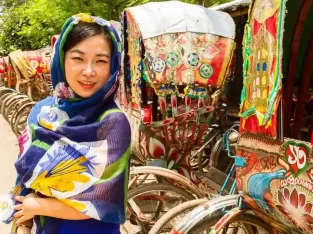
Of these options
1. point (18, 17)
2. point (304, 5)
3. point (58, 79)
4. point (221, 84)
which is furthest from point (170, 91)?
point (18, 17)

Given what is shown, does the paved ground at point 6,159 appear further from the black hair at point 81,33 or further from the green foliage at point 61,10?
the black hair at point 81,33

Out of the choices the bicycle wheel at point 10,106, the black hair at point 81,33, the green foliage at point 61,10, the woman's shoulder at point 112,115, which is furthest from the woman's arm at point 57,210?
the bicycle wheel at point 10,106

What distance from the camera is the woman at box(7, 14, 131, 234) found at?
190cm

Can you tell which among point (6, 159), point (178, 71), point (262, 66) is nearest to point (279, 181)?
point (262, 66)

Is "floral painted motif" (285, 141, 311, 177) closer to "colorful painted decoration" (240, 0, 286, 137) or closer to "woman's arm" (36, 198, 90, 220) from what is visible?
"colorful painted decoration" (240, 0, 286, 137)

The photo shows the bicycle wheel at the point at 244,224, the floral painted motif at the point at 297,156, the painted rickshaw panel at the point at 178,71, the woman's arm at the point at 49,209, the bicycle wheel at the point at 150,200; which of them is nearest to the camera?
the woman's arm at the point at 49,209

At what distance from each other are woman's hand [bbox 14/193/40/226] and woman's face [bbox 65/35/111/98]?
474 millimetres

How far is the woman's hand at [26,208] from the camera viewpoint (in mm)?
1915

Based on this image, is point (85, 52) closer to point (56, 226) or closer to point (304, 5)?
point (56, 226)

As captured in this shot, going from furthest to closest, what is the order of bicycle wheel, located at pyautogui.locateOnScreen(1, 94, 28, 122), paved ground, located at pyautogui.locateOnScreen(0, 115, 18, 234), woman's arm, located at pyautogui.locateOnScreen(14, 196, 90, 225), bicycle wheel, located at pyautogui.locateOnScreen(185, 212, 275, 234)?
bicycle wheel, located at pyautogui.locateOnScreen(1, 94, 28, 122) → paved ground, located at pyautogui.locateOnScreen(0, 115, 18, 234) → bicycle wheel, located at pyautogui.locateOnScreen(185, 212, 275, 234) → woman's arm, located at pyautogui.locateOnScreen(14, 196, 90, 225)

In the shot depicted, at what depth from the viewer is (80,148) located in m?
1.92

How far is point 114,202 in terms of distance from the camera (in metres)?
1.94

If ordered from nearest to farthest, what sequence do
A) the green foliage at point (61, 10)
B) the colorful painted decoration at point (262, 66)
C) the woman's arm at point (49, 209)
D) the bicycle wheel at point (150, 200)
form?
1. the woman's arm at point (49, 209)
2. the colorful painted decoration at point (262, 66)
3. the bicycle wheel at point (150, 200)
4. the green foliage at point (61, 10)

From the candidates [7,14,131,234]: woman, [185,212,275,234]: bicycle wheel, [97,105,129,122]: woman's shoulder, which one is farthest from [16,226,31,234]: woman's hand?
[185,212,275,234]: bicycle wheel
